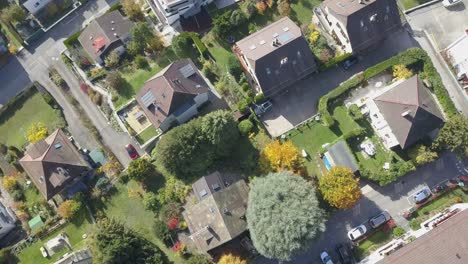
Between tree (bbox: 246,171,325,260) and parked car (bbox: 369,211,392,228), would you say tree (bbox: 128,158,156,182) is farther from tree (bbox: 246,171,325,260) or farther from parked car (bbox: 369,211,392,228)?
parked car (bbox: 369,211,392,228)

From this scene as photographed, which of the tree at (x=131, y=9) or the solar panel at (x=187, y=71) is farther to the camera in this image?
Result: the tree at (x=131, y=9)

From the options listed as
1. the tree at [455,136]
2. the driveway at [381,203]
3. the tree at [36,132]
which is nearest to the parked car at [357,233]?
the driveway at [381,203]

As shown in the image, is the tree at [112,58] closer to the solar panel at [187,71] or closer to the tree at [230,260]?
the solar panel at [187,71]

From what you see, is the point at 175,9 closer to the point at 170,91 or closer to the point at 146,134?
the point at 170,91

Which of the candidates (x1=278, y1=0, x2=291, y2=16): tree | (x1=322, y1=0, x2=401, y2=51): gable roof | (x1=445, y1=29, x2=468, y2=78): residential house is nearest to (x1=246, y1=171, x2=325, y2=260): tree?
(x1=322, y1=0, x2=401, y2=51): gable roof

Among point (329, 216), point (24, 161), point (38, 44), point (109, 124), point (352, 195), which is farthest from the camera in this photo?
point (38, 44)

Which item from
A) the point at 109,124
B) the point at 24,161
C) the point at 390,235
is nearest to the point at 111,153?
the point at 109,124

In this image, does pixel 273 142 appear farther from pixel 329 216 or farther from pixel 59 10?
pixel 59 10
